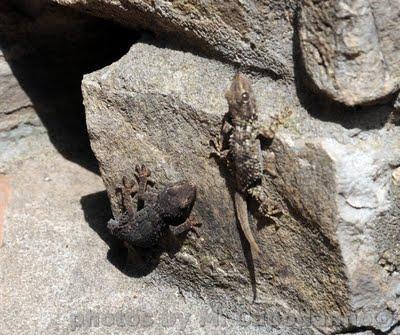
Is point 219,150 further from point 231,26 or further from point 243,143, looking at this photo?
point 231,26

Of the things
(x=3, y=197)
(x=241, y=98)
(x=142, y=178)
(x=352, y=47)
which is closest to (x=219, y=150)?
(x=241, y=98)

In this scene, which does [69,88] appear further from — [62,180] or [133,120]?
[133,120]

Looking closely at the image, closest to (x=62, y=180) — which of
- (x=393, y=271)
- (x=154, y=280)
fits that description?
(x=154, y=280)

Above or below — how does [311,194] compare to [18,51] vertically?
above

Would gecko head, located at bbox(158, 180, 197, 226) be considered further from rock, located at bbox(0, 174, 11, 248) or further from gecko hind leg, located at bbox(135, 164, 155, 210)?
rock, located at bbox(0, 174, 11, 248)

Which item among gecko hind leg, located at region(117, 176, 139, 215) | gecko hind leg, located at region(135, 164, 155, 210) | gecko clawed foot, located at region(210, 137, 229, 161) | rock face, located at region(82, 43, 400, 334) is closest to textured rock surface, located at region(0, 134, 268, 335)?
rock face, located at region(82, 43, 400, 334)

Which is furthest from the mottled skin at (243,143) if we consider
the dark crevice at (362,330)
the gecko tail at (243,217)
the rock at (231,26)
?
the dark crevice at (362,330)
